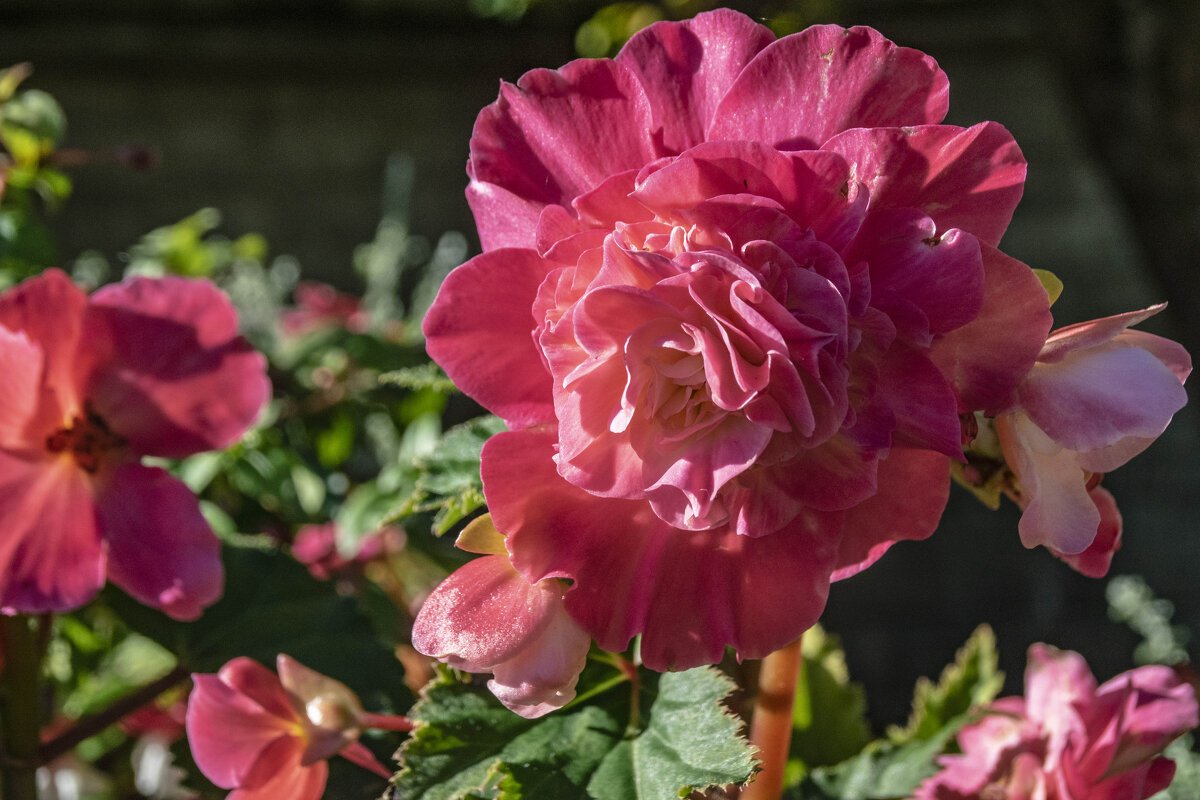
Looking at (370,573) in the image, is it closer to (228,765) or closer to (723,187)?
(228,765)

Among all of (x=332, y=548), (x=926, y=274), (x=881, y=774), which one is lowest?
(x=332, y=548)

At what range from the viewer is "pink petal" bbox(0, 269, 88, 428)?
16.8 inches

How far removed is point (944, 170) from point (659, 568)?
136mm

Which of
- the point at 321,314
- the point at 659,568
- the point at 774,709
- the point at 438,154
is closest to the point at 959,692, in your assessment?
the point at 774,709

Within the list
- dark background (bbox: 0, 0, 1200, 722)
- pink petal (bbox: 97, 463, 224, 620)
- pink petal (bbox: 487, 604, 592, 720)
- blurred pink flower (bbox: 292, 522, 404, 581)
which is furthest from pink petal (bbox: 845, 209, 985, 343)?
dark background (bbox: 0, 0, 1200, 722)

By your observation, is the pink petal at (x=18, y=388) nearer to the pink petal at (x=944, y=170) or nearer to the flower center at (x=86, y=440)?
the flower center at (x=86, y=440)

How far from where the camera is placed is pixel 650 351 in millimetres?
261

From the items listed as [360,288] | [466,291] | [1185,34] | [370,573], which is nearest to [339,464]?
[370,573]

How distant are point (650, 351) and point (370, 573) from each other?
2.26 ft

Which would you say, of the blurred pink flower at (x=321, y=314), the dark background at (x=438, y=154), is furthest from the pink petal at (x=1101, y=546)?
the dark background at (x=438, y=154)

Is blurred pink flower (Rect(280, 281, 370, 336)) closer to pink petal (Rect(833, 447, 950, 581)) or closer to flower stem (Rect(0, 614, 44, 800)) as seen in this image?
flower stem (Rect(0, 614, 44, 800))

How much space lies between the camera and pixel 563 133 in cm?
29

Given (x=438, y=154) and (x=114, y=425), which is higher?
(x=114, y=425)

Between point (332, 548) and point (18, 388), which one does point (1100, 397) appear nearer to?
point (18, 388)
